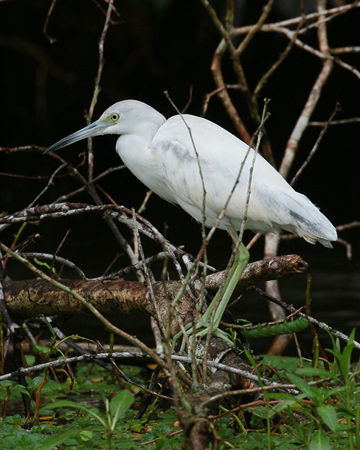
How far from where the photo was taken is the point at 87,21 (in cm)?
772

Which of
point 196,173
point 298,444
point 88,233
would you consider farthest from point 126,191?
point 298,444

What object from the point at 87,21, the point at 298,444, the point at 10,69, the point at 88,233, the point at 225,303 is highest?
the point at 87,21

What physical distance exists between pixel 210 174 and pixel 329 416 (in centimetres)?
122

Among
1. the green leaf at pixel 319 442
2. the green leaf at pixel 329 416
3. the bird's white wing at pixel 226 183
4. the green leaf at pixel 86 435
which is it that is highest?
the bird's white wing at pixel 226 183

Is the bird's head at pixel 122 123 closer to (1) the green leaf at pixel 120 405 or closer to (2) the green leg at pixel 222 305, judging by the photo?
(2) the green leg at pixel 222 305

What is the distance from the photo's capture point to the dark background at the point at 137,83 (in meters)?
7.65

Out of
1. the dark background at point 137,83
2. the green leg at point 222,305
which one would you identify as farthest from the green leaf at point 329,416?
the dark background at point 137,83

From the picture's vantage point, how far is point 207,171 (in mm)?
2395

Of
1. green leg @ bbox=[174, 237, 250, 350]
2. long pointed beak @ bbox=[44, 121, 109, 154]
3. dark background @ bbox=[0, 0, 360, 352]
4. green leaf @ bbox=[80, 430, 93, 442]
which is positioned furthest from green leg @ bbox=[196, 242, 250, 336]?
dark background @ bbox=[0, 0, 360, 352]

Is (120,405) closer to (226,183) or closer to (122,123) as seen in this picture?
(226,183)

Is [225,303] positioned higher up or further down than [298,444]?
higher up

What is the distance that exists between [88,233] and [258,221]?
16.3ft

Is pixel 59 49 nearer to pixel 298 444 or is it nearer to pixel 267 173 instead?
pixel 267 173

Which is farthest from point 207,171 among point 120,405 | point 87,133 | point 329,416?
point 329,416
